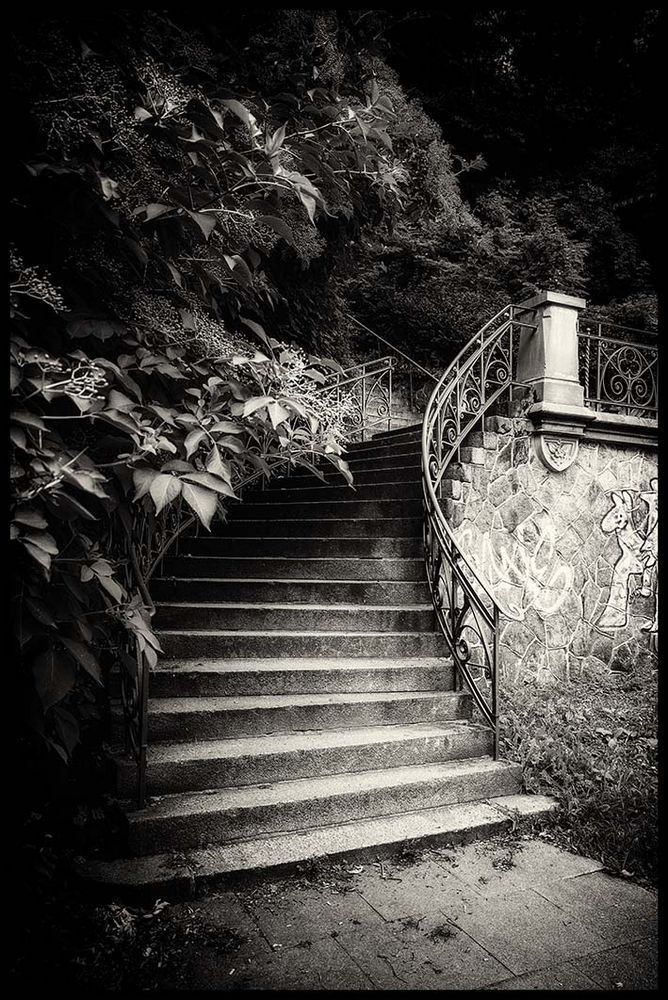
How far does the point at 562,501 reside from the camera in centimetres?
706

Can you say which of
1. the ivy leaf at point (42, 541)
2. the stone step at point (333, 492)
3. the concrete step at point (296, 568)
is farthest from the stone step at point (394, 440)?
the ivy leaf at point (42, 541)

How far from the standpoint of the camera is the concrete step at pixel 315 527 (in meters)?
6.43

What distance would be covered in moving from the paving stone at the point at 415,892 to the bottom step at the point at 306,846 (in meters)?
0.20

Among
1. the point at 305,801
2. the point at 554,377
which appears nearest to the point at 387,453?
the point at 554,377

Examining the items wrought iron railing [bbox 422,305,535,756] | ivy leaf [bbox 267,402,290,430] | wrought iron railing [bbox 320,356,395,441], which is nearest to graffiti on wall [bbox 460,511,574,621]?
wrought iron railing [bbox 422,305,535,756]

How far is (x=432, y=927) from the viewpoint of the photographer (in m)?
2.96

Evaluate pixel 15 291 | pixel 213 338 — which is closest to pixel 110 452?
pixel 213 338

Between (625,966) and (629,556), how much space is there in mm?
5404

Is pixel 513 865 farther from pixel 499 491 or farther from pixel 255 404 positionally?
pixel 499 491

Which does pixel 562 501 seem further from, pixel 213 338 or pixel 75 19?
pixel 75 19

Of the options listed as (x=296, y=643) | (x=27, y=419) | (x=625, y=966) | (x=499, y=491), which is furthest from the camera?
(x=499, y=491)

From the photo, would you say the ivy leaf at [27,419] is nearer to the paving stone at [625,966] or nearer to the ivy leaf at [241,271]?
the ivy leaf at [241,271]

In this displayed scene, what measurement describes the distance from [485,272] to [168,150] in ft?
35.2

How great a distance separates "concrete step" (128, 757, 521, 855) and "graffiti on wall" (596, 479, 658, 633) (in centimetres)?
361
